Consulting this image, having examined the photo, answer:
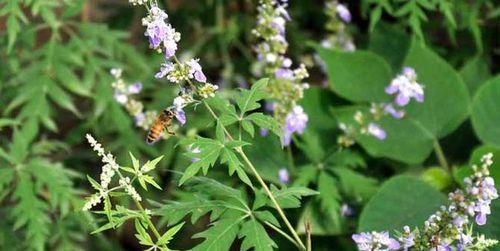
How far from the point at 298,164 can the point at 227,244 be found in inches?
32.4

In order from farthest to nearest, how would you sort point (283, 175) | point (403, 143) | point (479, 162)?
point (403, 143)
point (283, 175)
point (479, 162)

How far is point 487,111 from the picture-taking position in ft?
7.36

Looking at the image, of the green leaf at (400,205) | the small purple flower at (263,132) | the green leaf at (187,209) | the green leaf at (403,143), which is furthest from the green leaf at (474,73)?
the green leaf at (187,209)

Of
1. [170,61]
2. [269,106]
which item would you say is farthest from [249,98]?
[269,106]

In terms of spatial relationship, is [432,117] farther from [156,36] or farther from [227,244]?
[156,36]

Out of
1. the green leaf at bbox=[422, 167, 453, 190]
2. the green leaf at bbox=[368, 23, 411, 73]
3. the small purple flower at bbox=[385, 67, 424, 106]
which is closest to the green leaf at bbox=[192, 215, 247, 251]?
the small purple flower at bbox=[385, 67, 424, 106]

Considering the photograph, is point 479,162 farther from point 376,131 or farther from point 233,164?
point 233,164

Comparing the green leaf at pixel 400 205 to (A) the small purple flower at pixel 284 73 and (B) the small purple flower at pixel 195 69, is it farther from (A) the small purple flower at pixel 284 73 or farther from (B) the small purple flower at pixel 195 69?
(B) the small purple flower at pixel 195 69

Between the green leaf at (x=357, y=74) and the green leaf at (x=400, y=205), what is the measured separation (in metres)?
0.32

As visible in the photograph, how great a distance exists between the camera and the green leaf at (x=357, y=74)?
2363 mm

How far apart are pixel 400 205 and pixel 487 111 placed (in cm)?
38

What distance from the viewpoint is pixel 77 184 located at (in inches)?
105

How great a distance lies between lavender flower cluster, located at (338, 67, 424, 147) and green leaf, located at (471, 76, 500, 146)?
0.52 ft

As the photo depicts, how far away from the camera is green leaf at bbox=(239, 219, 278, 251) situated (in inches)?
61.8
